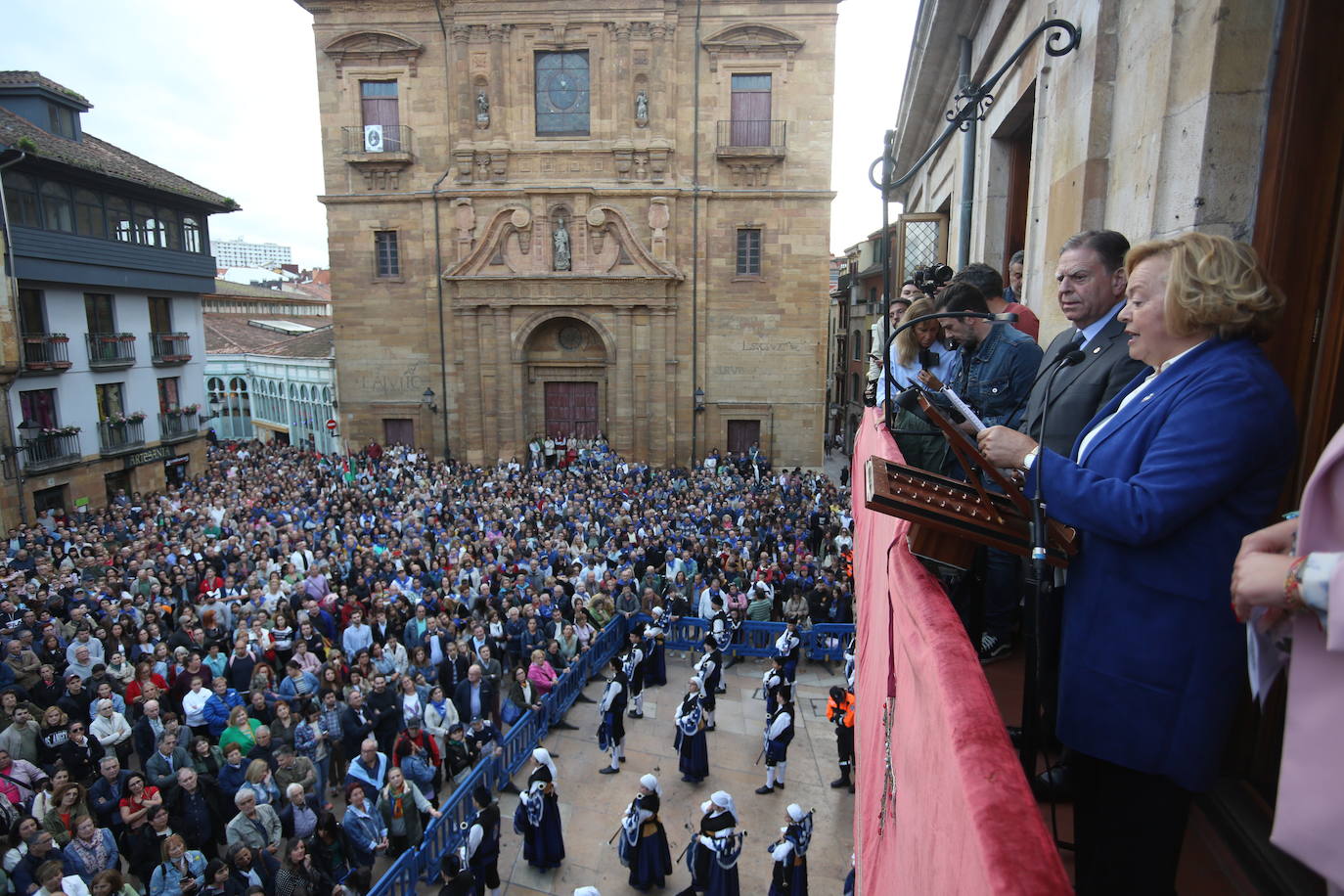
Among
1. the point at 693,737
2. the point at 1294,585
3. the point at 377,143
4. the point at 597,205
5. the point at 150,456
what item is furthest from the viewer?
the point at 377,143

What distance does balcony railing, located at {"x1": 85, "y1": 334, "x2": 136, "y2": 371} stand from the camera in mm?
22047

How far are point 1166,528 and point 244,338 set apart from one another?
4340 centimetres

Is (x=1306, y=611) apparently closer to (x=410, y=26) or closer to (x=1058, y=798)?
(x=1058, y=798)

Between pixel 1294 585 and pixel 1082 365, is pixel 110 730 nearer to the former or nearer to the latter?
pixel 1082 365

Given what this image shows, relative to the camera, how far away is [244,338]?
37.9m

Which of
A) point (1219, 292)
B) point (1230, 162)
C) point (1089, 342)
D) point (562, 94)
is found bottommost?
point (1089, 342)

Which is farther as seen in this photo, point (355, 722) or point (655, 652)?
point (655, 652)

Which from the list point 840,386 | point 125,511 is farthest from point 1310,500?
point 840,386

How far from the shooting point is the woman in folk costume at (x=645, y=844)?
317 inches

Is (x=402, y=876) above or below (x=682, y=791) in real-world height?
above

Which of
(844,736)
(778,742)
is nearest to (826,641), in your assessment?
(844,736)

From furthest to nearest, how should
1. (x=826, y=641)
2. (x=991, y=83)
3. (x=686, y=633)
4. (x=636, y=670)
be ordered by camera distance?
(x=686, y=633), (x=826, y=641), (x=636, y=670), (x=991, y=83)

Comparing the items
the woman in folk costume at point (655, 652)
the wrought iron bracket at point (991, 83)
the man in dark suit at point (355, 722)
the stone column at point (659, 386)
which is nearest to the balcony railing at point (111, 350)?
the stone column at point (659, 386)

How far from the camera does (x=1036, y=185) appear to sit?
5.22 meters
